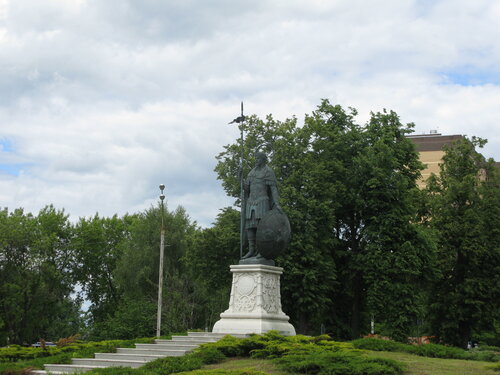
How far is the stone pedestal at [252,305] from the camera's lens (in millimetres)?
19031

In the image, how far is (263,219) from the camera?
2003 centimetres

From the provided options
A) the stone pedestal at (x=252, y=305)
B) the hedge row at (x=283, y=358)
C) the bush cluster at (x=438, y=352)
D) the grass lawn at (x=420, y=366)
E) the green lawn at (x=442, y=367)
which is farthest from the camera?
the stone pedestal at (x=252, y=305)

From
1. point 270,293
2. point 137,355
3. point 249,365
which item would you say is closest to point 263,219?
point 270,293

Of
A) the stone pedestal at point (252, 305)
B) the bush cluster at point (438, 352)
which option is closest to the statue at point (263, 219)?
the stone pedestal at point (252, 305)

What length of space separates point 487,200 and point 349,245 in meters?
8.25

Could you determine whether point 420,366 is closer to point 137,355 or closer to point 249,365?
point 249,365

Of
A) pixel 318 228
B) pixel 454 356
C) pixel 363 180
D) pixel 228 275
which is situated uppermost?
pixel 363 180

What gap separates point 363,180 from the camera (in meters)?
31.8

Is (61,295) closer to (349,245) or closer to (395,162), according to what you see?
→ (349,245)

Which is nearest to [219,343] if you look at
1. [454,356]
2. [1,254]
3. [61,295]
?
[454,356]

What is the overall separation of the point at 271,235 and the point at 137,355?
5492 millimetres

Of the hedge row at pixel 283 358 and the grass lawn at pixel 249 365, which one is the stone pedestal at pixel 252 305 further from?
the grass lawn at pixel 249 365

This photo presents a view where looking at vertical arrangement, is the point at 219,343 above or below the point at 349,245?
below

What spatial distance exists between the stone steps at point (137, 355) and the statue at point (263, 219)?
2.99m
